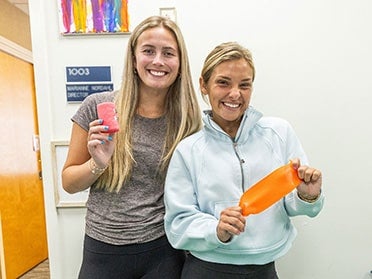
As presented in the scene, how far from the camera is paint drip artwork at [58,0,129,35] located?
4.64 feet

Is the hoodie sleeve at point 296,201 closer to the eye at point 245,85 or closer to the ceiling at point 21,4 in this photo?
the eye at point 245,85

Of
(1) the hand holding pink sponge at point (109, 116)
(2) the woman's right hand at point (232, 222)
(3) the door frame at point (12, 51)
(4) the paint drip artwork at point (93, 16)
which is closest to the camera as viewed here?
(2) the woman's right hand at point (232, 222)

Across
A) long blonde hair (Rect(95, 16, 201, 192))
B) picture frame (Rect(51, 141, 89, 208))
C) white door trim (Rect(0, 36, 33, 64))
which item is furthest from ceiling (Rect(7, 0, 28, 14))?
long blonde hair (Rect(95, 16, 201, 192))

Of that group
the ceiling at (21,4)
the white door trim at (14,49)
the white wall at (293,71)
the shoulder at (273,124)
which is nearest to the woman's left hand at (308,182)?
the shoulder at (273,124)

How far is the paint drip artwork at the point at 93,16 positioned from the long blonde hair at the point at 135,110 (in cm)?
40

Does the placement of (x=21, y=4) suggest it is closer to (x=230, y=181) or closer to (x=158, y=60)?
(x=158, y=60)

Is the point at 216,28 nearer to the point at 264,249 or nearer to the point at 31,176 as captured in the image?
the point at 264,249

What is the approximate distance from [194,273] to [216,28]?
1042 mm

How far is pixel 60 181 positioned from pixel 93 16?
78cm

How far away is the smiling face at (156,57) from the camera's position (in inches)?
41.0

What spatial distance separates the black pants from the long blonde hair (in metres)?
0.32

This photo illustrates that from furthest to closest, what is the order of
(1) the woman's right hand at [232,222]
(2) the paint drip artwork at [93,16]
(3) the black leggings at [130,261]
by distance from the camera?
(2) the paint drip artwork at [93,16] → (3) the black leggings at [130,261] → (1) the woman's right hand at [232,222]

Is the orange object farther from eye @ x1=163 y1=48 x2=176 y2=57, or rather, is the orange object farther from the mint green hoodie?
eye @ x1=163 y1=48 x2=176 y2=57

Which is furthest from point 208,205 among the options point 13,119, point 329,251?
point 13,119
